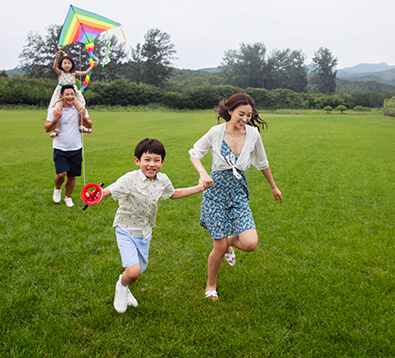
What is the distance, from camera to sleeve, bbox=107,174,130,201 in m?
2.85

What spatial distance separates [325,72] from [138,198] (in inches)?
4075

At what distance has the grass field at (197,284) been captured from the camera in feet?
8.86

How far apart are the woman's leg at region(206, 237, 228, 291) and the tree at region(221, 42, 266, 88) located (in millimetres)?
89161

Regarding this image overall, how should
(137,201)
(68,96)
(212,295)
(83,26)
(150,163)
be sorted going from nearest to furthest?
(150,163), (137,201), (212,295), (83,26), (68,96)

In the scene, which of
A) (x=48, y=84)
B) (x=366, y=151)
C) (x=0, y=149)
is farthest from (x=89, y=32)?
(x=48, y=84)

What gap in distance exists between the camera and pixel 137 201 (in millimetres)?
2975

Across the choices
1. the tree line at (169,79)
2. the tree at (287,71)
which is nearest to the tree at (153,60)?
the tree line at (169,79)

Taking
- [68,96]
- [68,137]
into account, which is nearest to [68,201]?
[68,137]

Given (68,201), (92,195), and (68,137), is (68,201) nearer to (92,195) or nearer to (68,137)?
(68,137)

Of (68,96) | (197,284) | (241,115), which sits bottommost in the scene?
(197,284)

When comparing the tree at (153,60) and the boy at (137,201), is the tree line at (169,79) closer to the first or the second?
the tree at (153,60)

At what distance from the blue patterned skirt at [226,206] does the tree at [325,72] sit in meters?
100

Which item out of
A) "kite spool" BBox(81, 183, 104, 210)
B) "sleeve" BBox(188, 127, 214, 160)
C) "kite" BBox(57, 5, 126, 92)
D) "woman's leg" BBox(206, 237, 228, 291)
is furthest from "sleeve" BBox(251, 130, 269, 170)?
"kite" BBox(57, 5, 126, 92)

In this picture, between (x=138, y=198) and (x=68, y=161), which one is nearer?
(x=138, y=198)
